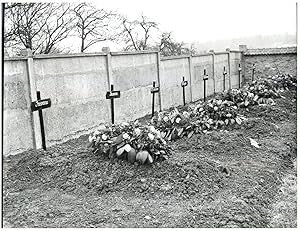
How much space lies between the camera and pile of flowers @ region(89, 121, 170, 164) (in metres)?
4.55

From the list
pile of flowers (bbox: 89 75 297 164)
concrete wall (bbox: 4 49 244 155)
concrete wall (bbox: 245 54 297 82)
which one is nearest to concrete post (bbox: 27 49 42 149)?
concrete wall (bbox: 4 49 244 155)

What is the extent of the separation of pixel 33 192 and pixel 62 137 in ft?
9.27

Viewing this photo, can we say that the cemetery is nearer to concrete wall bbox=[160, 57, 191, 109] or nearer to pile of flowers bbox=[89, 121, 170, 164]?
pile of flowers bbox=[89, 121, 170, 164]

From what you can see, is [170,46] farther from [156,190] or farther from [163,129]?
[156,190]

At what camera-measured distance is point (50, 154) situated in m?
5.27

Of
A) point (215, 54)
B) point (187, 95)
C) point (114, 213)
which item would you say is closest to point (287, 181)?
point (114, 213)

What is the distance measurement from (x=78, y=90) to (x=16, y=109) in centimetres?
157

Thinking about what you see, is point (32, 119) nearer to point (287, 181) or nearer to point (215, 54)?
point (287, 181)

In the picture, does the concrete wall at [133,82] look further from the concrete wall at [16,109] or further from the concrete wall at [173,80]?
the concrete wall at [16,109]

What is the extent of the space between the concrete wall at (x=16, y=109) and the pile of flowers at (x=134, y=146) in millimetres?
1807

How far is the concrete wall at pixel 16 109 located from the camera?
6020mm

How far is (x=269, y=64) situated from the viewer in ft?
59.3

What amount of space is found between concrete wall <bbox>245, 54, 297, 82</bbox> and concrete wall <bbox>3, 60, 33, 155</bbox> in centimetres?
1379

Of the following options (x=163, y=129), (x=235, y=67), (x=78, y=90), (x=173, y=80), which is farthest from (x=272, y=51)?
(x=163, y=129)
